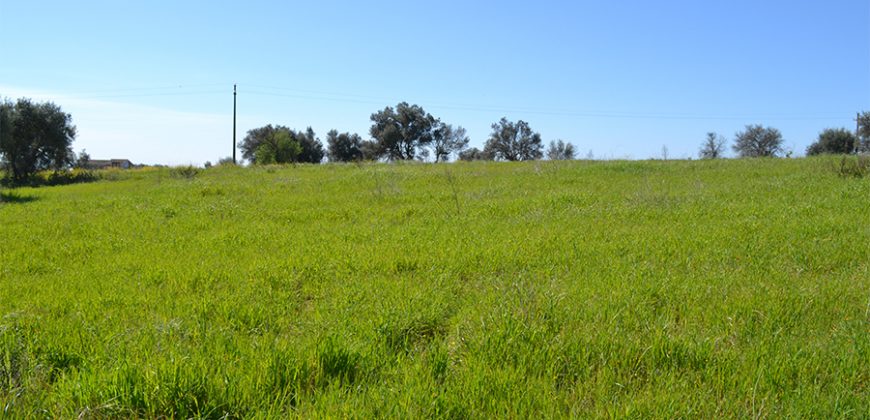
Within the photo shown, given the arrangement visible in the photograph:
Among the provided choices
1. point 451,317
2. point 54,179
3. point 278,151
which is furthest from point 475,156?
point 451,317

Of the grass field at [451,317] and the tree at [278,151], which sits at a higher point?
the tree at [278,151]

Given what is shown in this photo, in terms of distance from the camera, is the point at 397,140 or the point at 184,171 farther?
the point at 397,140

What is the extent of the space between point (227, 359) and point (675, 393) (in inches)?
112

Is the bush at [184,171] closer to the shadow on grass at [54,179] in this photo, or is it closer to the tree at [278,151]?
the shadow on grass at [54,179]

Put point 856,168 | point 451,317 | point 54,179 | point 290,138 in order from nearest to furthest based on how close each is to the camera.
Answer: point 451,317
point 856,168
point 54,179
point 290,138

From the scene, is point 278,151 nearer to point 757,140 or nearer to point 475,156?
point 475,156

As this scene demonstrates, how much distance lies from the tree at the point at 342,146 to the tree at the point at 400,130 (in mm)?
3580

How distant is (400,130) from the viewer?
75.1 metres

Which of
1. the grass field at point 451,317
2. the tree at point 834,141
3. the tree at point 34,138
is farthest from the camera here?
the tree at point 834,141

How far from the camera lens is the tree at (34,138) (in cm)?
3762

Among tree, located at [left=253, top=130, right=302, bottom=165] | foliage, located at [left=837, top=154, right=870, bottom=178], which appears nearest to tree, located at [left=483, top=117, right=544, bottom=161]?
tree, located at [left=253, top=130, right=302, bottom=165]

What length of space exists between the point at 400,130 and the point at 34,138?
144 feet

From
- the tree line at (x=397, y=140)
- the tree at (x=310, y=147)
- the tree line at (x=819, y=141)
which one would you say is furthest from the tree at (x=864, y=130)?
the tree at (x=310, y=147)

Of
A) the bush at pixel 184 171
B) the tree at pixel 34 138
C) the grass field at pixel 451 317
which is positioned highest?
the tree at pixel 34 138
